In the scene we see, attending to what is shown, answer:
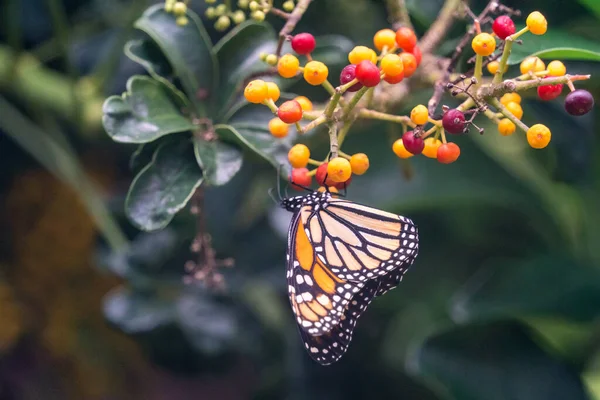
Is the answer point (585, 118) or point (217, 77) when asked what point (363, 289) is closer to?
point (217, 77)

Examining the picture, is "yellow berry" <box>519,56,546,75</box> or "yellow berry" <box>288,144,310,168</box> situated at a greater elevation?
"yellow berry" <box>519,56,546,75</box>

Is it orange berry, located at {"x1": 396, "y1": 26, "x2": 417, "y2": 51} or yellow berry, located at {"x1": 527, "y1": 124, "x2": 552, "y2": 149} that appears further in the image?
orange berry, located at {"x1": 396, "y1": 26, "x2": 417, "y2": 51}

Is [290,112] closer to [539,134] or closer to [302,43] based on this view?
[302,43]

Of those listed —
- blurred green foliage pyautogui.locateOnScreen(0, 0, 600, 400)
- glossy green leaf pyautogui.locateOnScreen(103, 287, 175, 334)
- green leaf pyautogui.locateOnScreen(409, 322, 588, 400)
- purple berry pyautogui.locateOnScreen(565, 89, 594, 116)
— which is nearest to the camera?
purple berry pyautogui.locateOnScreen(565, 89, 594, 116)

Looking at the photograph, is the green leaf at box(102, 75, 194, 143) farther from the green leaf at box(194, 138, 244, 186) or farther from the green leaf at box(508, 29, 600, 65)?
the green leaf at box(508, 29, 600, 65)

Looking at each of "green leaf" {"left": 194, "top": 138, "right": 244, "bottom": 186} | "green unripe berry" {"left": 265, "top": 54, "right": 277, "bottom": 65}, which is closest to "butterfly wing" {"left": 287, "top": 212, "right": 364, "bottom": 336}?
"green leaf" {"left": 194, "top": 138, "right": 244, "bottom": 186}
